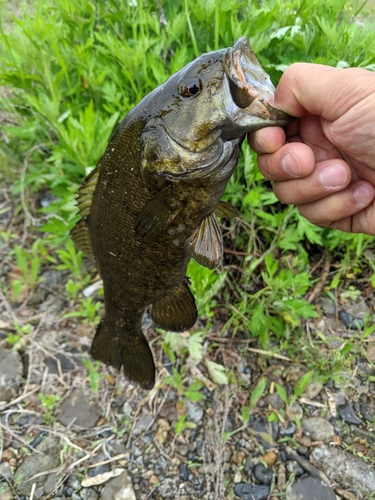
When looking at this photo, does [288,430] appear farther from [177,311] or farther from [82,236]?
[82,236]

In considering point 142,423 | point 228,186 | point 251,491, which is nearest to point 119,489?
point 142,423

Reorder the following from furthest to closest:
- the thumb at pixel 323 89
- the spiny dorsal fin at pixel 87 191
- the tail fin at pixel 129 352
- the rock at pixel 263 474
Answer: the tail fin at pixel 129 352 → the rock at pixel 263 474 → the spiny dorsal fin at pixel 87 191 → the thumb at pixel 323 89

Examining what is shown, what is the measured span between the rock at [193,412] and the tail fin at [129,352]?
1.10 feet

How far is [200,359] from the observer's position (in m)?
2.59

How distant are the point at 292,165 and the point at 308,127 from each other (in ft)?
1.00

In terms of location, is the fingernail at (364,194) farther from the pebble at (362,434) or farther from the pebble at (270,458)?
the pebble at (270,458)

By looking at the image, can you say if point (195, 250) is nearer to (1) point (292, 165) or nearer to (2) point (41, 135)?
(1) point (292, 165)

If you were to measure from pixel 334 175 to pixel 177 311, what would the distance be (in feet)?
3.44

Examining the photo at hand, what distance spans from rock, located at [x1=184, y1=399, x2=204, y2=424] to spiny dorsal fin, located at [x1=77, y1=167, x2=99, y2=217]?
1393 mm

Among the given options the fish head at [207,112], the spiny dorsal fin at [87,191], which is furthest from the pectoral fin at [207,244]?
the spiny dorsal fin at [87,191]

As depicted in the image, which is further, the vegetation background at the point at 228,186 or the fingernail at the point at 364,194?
the vegetation background at the point at 228,186

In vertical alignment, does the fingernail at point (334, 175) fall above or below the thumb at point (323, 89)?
below

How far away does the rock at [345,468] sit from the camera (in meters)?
2.11

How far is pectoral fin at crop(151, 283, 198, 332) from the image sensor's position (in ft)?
6.89
